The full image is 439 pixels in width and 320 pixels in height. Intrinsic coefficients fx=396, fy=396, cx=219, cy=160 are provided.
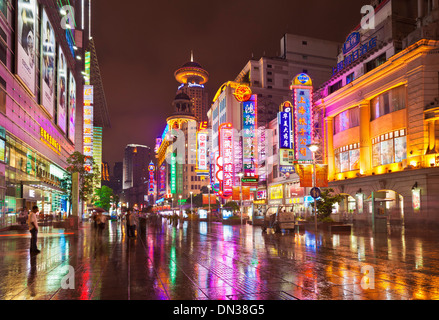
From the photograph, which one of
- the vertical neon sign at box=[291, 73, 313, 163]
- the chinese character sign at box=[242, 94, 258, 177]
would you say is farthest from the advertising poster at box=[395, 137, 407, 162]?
the chinese character sign at box=[242, 94, 258, 177]

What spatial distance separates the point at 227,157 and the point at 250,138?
6374mm

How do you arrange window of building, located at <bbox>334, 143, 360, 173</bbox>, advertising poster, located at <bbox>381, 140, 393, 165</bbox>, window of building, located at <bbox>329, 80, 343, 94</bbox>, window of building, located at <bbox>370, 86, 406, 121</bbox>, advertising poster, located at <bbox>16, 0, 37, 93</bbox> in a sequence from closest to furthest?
advertising poster, located at <bbox>16, 0, 37, 93</bbox> → window of building, located at <bbox>370, 86, 406, 121</bbox> → advertising poster, located at <bbox>381, 140, 393, 165</bbox> → window of building, located at <bbox>334, 143, 360, 173</bbox> → window of building, located at <bbox>329, 80, 343, 94</bbox>

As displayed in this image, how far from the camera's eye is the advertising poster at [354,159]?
43.6m

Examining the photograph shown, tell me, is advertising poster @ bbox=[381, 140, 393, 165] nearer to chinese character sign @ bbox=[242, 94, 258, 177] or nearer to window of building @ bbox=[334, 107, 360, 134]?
window of building @ bbox=[334, 107, 360, 134]

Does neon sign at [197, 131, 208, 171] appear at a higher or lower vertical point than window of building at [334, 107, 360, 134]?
higher

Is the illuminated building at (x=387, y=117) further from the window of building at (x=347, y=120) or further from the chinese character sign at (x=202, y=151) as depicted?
the chinese character sign at (x=202, y=151)

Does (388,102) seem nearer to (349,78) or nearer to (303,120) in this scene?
(349,78)

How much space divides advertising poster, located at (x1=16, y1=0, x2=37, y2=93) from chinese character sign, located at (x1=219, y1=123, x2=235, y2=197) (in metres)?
42.2

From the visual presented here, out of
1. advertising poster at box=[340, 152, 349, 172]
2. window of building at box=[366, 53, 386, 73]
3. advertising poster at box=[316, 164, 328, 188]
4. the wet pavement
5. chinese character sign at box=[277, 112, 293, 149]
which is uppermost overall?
window of building at box=[366, 53, 386, 73]

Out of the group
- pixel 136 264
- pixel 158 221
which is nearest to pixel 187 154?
pixel 158 221

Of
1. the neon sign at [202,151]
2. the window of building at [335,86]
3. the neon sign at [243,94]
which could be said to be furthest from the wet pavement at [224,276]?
the neon sign at [202,151]

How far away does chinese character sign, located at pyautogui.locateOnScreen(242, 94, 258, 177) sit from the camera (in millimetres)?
75062

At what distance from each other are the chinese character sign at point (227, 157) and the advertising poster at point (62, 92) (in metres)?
30.1

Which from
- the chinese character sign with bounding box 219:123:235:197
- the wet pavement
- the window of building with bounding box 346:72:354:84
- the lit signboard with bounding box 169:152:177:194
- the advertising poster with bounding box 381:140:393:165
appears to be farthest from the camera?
the lit signboard with bounding box 169:152:177:194
